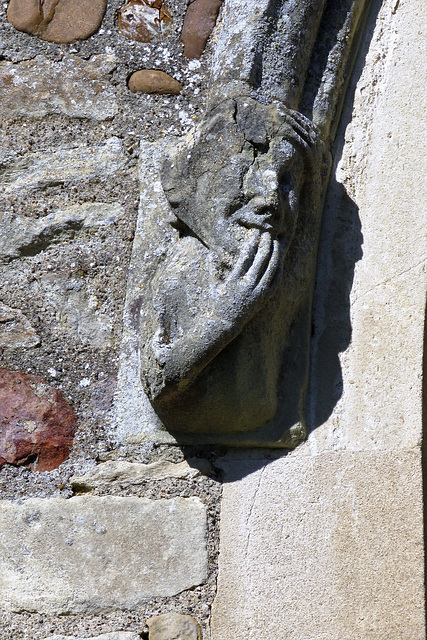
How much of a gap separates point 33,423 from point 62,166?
0.55 meters

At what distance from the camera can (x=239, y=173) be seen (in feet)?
4.42

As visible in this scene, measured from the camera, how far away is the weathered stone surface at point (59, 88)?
1.66 metres

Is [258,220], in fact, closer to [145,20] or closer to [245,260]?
[245,260]

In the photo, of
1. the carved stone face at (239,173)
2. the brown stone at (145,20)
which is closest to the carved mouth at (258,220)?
the carved stone face at (239,173)

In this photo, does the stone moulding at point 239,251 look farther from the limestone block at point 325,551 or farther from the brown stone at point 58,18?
the brown stone at point 58,18

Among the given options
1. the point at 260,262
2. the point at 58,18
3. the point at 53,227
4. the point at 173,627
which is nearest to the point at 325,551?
the point at 173,627

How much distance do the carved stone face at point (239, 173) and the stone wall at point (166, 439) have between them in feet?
0.60

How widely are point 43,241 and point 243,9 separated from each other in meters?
0.62

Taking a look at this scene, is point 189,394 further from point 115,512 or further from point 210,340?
point 115,512

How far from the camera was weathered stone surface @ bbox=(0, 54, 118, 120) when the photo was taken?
166 centimetres

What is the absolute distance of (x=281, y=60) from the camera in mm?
1469

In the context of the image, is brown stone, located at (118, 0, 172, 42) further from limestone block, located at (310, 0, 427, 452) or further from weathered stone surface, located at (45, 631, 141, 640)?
weathered stone surface, located at (45, 631, 141, 640)

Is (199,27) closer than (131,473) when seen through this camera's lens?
No

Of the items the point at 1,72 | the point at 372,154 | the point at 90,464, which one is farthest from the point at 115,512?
the point at 1,72
